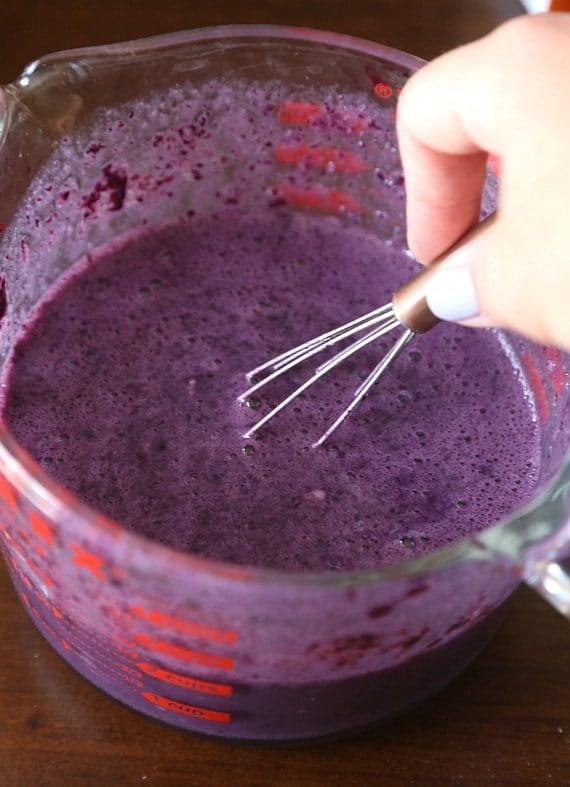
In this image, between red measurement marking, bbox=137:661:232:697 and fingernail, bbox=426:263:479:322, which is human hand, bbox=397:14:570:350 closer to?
fingernail, bbox=426:263:479:322

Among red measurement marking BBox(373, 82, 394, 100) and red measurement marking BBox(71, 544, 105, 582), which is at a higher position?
red measurement marking BBox(373, 82, 394, 100)

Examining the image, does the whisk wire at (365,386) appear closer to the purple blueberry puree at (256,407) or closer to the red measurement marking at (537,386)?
the purple blueberry puree at (256,407)

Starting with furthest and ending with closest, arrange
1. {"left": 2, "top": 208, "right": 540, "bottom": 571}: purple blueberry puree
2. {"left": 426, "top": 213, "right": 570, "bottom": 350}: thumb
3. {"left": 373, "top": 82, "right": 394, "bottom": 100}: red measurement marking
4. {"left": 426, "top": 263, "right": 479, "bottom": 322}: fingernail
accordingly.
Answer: {"left": 373, "top": 82, "right": 394, "bottom": 100}: red measurement marking < {"left": 2, "top": 208, "right": 540, "bottom": 571}: purple blueberry puree < {"left": 426, "top": 263, "right": 479, "bottom": 322}: fingernail < {"left": 426, "top": 213, "right": 570, "bottom": 350}: thumb

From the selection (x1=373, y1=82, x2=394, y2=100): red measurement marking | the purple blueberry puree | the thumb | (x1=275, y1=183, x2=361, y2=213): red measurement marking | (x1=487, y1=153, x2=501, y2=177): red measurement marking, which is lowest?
the purple blueberry puree

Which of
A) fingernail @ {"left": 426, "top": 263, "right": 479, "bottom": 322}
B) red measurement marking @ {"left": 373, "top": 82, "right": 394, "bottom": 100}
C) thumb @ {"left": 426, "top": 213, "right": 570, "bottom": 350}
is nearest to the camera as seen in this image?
thumb @ {"left": 426, "top": 213, "right": 570, "bottom": 350}

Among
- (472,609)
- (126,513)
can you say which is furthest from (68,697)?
(472,609)

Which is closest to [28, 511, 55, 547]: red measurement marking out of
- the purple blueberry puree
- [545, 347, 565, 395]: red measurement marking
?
the purple blueberry puree

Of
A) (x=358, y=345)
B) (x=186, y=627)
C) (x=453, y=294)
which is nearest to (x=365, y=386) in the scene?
(x=358, y=345)
